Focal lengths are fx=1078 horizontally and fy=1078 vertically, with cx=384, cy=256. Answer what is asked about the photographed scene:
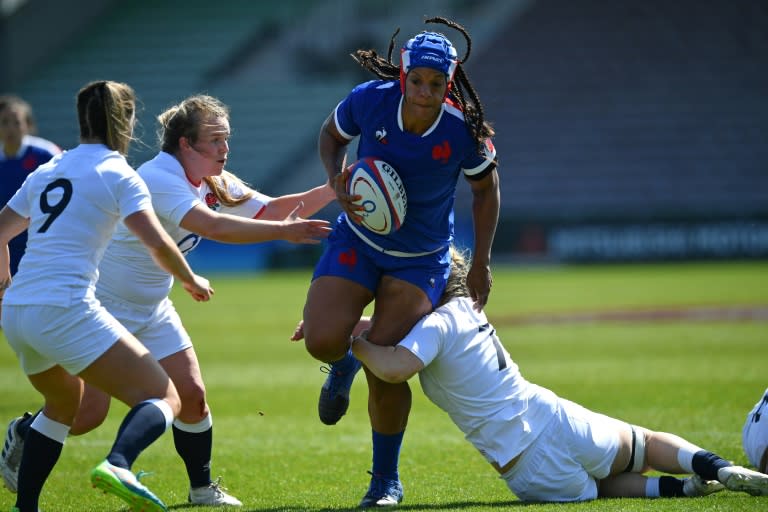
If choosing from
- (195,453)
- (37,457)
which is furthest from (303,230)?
(37,457)

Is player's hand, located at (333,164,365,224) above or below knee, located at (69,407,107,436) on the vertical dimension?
above

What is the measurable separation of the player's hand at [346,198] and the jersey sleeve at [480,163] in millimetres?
617

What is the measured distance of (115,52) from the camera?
129ft

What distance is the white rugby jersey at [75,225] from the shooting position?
15.3 feet

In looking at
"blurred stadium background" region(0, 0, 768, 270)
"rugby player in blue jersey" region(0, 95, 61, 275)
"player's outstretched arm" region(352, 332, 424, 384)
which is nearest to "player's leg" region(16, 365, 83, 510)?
"player's outstretched arm" region(352, 332, 424, 384)

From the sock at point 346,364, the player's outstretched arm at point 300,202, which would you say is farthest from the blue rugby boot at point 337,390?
the player's outstretched arm at point 300,202

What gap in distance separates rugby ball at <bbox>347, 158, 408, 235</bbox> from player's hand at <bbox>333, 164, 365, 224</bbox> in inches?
1.0

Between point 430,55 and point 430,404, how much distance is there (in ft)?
16.8

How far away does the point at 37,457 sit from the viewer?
5094 millimetres

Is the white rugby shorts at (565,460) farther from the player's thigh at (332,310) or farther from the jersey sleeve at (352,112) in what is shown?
the jersey sleeve at (352,112)

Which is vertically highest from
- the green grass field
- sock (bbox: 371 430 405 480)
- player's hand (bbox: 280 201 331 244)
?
player's hand (bbox: 280 201 331 244)

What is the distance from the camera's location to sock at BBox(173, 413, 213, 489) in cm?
571

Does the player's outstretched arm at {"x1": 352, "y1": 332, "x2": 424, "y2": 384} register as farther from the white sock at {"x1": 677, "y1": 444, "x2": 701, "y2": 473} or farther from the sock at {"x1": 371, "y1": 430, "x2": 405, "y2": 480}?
the white sock at {"x1": 677, "y1": 444, "x2": 701, "y2": 473}

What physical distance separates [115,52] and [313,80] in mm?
7420
